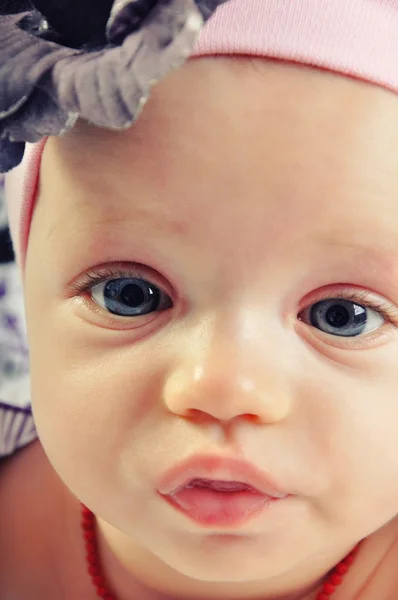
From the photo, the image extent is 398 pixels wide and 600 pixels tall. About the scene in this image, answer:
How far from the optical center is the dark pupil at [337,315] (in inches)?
27.0

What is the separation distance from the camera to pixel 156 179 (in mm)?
628

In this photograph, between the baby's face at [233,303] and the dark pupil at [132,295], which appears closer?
the baby's face at [233,303]

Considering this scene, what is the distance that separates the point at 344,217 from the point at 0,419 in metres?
0.68

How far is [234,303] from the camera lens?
0.64m

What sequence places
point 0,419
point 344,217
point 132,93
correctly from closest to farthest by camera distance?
point 132,93
point 344,217
point 0,419

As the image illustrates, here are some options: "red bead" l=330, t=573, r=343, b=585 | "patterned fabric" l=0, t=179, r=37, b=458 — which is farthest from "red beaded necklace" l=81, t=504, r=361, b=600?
"patterned fabric" l=0, t=179, r=37, b=458

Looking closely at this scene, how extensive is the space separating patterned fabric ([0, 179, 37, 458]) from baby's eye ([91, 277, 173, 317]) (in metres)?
0.44

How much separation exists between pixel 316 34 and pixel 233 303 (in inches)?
9.2

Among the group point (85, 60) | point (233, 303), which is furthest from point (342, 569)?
point (85, 60)

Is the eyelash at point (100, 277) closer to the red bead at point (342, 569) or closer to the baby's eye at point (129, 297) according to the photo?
the baby's eye at point (129, 297)

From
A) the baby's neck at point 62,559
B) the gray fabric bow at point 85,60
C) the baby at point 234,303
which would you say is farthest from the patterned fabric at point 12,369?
the gray fabric bow at point 85,60

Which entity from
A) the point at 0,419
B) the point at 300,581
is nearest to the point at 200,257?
the point at 300,581

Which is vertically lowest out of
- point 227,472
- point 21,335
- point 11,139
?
point 227,472

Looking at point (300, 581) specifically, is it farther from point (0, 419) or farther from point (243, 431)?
point (0, 419)
